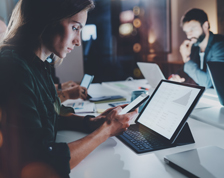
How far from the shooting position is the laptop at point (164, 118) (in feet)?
2.89

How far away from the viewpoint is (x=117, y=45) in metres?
5.49

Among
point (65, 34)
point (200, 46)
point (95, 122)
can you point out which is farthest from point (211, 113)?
point (200, 46)

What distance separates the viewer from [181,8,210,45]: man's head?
11.5 ft

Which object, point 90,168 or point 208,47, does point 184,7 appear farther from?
point 90,168

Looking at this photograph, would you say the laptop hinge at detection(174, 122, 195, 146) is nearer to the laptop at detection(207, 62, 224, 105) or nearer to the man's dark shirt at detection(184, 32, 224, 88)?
the laptop at detection(207, 62, 224, 105)

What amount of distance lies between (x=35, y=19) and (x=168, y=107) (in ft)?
2.22

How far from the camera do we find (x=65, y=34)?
37.4 inches

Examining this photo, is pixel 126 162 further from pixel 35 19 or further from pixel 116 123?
pixel 35 19

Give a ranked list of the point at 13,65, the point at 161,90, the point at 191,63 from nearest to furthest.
Answer: the point at 13,65
the point at 161,90
the point at 191,63

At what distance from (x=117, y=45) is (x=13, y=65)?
4.89m

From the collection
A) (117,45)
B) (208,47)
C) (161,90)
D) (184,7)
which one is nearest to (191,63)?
(208,47)

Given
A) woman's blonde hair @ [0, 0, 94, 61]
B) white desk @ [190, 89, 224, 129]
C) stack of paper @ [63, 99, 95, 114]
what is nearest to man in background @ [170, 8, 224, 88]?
white desk @ [190, 89, 224, 129]

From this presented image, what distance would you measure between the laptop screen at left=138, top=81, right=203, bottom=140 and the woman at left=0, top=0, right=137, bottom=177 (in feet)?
0.47

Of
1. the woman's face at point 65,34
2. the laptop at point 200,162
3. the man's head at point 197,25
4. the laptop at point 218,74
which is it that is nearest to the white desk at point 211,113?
the laptop at point 218,74
